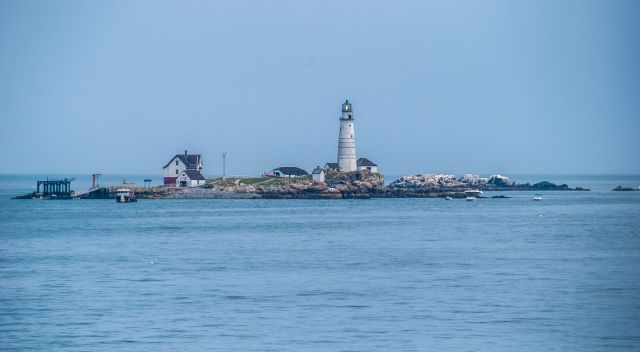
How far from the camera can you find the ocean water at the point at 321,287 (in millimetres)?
31172

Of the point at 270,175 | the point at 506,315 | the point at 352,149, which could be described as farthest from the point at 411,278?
the point at 270,175

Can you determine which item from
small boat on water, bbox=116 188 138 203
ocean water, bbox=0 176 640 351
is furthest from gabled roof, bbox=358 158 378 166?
ocean water, bbox=0 176 640 351

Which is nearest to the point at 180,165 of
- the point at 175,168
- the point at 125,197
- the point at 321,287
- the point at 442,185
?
the point at 175,168

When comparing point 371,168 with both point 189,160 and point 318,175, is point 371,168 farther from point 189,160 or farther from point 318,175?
point 189,160

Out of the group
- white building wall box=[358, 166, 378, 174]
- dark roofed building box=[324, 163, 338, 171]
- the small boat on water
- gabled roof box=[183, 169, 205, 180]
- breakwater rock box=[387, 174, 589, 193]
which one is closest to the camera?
the small boat on water

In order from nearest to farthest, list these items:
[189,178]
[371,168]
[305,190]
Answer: [305,190]
[189,178]
[371,168]

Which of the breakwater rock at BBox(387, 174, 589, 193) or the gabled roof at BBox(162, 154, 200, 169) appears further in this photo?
the breakwater rock at BBox(387, 174, 589, 193)

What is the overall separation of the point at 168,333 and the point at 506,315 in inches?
422

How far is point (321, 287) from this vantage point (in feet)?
140

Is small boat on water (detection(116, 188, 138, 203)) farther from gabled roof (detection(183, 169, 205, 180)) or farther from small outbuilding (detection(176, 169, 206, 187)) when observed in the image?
gabled roof (detection(183, 169, 205, 180))

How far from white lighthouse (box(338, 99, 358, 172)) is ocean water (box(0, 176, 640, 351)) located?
59.3 m

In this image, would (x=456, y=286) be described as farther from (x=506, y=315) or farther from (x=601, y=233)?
(x=601, y=233)

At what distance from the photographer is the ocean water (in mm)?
31172

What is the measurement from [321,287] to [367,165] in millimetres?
119096
